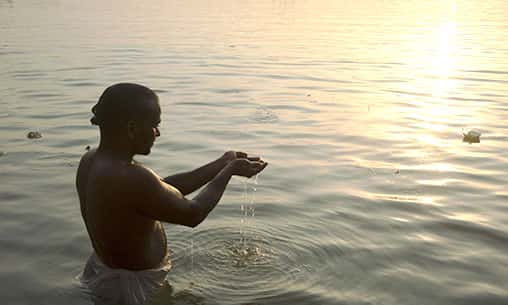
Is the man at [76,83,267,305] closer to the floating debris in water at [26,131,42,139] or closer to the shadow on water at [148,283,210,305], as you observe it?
the shadow on water at [148,283,210,305]

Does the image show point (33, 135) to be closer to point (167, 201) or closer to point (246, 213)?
point (246, 213)

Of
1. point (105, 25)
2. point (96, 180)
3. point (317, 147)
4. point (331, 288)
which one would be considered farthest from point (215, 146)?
point (105, 25)

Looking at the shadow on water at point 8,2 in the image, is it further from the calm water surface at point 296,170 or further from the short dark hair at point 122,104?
the short dark hair at point 122,104

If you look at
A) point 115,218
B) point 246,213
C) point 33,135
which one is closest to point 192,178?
point 115,218

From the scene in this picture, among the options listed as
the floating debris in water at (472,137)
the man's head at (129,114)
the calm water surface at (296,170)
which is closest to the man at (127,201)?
the man's head at (129,114)

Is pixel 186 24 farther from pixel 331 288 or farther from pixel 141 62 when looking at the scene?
pixel 331 288

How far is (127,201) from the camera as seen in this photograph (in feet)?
12.8

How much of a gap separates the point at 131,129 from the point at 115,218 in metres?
0.61

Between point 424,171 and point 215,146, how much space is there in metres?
3.08

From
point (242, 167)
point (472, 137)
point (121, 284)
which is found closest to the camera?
point (121, 284)

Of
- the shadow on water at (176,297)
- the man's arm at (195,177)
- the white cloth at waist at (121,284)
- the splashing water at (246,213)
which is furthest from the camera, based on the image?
the splashing water at (246,213)

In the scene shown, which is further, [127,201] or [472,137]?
[472,137]

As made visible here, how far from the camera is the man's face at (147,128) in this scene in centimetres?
390

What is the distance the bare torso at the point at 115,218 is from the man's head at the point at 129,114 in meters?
0.18
